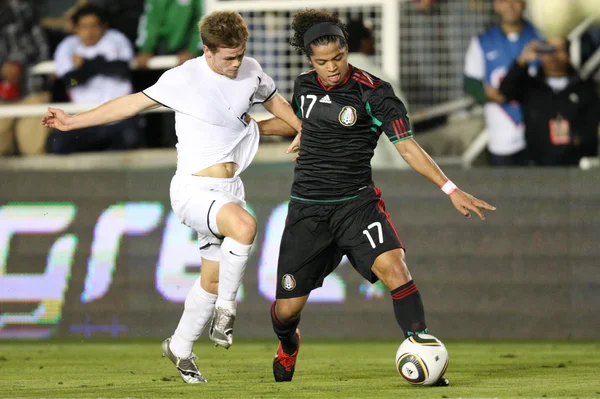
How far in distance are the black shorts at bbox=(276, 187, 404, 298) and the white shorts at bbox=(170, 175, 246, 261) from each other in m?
0.42

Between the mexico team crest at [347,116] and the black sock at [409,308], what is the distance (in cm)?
107

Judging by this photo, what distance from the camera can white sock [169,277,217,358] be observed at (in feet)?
25.0

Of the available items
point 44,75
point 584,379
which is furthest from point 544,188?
point 44,75

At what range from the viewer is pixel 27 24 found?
511 inches

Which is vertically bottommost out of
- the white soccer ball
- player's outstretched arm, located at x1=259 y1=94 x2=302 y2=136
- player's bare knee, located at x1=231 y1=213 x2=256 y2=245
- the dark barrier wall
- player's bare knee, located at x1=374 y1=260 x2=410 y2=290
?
the dark barrier wall

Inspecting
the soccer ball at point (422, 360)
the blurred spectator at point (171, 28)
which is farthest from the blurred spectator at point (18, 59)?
the soccer ball at point (422, 360)

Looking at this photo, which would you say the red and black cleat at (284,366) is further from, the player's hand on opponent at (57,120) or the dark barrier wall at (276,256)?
the dark barrier wall at (276,256)

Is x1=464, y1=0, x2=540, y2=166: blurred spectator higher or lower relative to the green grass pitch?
higher

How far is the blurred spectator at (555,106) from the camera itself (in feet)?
38.5

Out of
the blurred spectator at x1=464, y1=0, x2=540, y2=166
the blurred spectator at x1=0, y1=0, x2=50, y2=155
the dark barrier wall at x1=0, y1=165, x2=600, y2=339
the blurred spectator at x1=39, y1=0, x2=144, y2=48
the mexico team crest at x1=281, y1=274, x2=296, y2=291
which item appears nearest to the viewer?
the mexico team crest at x1=281, y1=274, x2=296, y2=291

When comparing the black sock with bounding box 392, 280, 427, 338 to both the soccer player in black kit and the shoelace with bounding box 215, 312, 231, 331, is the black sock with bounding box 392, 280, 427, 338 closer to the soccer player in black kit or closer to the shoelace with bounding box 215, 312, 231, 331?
the soccer player in black kit

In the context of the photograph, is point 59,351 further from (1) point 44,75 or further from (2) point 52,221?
(1) point 44,75

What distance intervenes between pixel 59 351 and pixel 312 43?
15.4ft

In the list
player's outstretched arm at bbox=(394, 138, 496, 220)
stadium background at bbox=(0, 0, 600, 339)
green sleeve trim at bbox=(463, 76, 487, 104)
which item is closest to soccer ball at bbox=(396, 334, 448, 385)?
player's outstretched arm at bbox=(394, 138, 496, 220)
